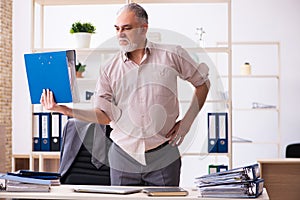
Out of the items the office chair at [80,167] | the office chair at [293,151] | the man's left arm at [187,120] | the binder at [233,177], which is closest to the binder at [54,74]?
the man's left arm at [187,120]

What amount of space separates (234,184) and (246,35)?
173 inches

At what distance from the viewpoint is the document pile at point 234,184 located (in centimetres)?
201

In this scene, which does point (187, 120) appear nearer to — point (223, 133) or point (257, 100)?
point (223, 133)

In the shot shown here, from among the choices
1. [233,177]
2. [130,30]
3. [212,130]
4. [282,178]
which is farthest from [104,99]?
[282,178]

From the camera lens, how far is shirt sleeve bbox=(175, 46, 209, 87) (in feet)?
7.68

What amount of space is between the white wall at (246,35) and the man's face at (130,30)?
3.89 metres

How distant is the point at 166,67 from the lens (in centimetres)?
225

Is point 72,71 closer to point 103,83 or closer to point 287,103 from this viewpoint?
point 103,83

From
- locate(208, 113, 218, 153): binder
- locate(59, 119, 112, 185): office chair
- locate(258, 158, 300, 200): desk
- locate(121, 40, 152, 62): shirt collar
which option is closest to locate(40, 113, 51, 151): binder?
locate(59, 119, 112, 185): office chair

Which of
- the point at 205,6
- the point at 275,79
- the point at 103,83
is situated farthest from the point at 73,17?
the point at 103,83

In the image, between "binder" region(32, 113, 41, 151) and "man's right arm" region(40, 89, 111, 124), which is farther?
"binder" region(32, 113, 41, 151)

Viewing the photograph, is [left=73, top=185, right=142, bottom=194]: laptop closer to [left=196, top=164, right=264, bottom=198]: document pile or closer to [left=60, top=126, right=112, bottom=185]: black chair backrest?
[left=196, top=164, right=264, bottom=198]: document pile

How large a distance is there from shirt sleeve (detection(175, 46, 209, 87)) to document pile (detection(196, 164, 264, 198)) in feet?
1.59

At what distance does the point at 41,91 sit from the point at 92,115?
0.29 m
